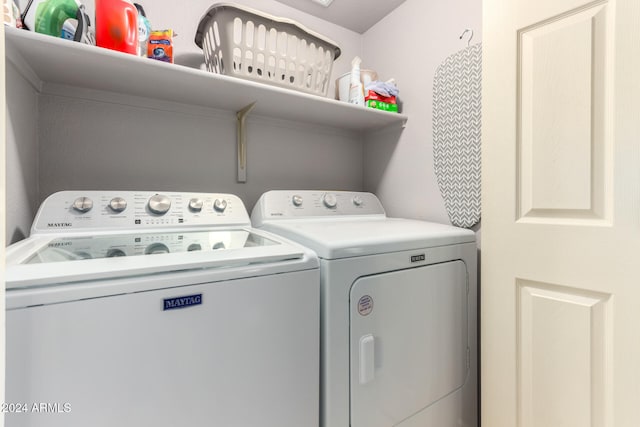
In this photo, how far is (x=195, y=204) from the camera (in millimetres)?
1354

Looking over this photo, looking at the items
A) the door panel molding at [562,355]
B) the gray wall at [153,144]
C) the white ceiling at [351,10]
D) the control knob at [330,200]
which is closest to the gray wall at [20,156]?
the gray wall at [153,144]

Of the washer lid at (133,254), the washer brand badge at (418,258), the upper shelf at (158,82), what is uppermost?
the upper shelf at (158,82)

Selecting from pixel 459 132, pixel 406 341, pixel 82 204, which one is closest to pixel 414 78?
pixel 459 132

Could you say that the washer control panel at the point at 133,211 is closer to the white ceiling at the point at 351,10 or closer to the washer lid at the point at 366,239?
the washer lid at the point at 366,239

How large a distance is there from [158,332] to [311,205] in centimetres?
104

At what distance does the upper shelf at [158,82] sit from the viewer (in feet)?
3.31

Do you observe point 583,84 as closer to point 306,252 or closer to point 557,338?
point 557,338

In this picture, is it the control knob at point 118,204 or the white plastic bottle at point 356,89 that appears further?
the white plastic bottle at point 356,89

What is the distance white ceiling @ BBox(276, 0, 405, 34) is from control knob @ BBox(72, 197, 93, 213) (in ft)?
4.92

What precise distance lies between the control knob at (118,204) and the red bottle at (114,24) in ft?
1.79

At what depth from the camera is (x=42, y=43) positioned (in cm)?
97

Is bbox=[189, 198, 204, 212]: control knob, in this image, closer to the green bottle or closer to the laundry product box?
the green bottle

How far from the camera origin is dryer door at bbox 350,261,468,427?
102 centimetres

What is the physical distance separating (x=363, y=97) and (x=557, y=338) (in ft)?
4.49
